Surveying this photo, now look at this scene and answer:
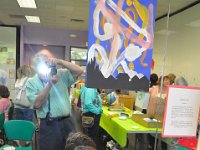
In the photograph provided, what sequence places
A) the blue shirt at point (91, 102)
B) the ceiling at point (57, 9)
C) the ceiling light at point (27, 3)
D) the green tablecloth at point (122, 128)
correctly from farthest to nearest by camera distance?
1. the ceiling light at point (27, 3)
2. the ceiling at point (57, 9)
3. the blue shirt at point (91, 102)
4. the green tablecloth at point (122, 128)

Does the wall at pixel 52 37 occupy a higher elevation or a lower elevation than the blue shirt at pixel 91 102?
higher

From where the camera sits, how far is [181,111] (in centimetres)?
125

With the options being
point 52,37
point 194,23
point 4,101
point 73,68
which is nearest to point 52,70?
point 73,68

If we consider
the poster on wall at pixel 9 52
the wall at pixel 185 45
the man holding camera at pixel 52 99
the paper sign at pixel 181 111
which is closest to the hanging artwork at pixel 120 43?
the paper sign at pixel 181 111

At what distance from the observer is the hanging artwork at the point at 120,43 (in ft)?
3.98

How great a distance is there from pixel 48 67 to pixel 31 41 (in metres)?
7.71

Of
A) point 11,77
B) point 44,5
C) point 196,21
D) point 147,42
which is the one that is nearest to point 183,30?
point 196,21

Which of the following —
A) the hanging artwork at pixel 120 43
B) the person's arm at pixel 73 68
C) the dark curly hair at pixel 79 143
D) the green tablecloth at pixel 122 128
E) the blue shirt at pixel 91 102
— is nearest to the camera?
the hanging artwork at pixel 120 43

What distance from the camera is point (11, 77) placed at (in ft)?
25.1

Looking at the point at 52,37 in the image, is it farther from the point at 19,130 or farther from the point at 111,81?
the point at 111,81

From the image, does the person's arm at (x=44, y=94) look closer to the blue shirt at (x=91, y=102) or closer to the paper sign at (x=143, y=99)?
the blue shirt at (x=91, y=102)

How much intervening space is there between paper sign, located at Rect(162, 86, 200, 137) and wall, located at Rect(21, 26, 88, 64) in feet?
28.2

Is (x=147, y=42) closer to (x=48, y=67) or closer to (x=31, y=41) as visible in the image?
(x=48, y=67)

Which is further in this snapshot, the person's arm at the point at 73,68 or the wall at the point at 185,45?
the wall at the point at 185,45
